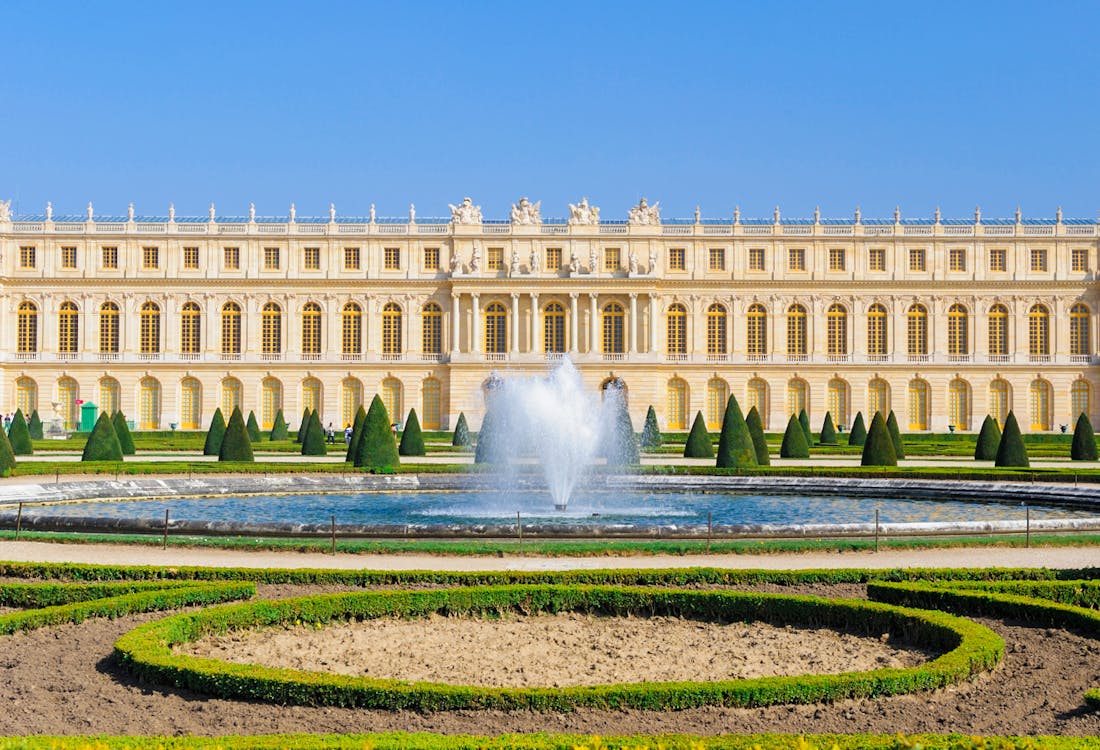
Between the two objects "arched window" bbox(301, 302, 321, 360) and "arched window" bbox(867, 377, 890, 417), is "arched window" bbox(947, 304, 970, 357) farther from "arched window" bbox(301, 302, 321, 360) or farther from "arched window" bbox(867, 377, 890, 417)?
"arched window" bbox(301, 302, 321, 360)

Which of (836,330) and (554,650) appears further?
(836,330)

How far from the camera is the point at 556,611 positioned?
9.77 meters

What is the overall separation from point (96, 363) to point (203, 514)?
36.1 meters

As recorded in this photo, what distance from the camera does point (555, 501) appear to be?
19.7 metres

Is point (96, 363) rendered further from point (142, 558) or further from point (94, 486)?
point (142, 558)

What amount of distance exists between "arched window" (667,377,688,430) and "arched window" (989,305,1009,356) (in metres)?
13.2

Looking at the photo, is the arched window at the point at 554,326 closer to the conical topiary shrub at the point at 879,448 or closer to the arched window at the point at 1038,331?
the arched window at the point at 1038,331

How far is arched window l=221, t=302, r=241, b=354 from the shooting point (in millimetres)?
51219

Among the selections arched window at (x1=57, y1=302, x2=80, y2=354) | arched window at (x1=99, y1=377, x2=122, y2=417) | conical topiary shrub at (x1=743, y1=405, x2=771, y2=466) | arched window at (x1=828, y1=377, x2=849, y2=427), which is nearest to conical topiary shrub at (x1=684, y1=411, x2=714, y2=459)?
conical topiary shrub at (x1=743, y1=405, x2=771, y2=466)

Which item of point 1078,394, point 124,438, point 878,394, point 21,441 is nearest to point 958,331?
point 878,394

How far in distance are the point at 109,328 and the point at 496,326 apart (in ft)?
53.8

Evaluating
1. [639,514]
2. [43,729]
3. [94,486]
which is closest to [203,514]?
[94,486]

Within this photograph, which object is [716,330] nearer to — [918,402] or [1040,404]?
[918,402]

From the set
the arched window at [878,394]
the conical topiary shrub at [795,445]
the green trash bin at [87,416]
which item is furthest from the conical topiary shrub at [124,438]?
the arched window at [878,394]
